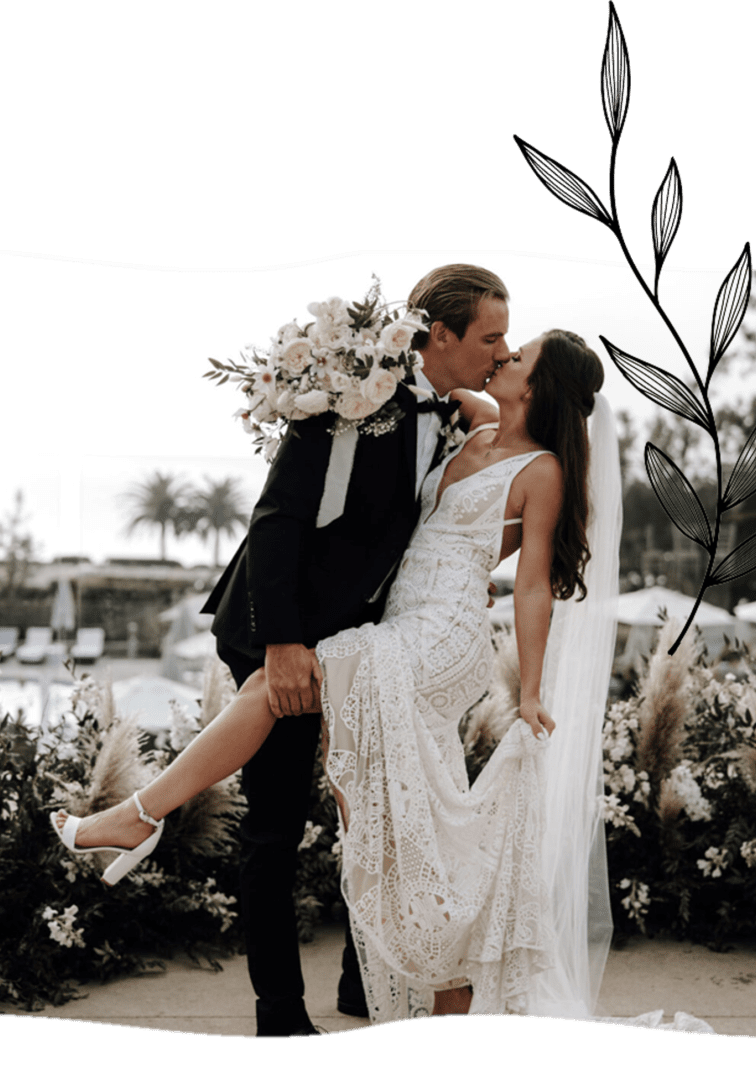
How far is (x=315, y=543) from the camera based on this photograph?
327 centimetres

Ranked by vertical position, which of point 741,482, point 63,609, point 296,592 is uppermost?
point 741,482

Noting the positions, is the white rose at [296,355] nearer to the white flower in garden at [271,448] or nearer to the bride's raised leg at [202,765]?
the white flower in garden at [271,448]

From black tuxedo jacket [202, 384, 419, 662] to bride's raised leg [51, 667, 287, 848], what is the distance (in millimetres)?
162

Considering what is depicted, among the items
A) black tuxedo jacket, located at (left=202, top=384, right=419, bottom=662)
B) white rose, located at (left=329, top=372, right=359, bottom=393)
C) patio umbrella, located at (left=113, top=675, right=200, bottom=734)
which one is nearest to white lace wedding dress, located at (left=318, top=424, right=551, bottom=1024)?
black tuxedo jacket, located at (left=202, top=384, right=419, bottom=662)

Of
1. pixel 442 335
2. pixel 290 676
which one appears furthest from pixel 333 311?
pixel 290 676

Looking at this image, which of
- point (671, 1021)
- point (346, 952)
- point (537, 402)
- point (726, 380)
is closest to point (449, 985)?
point (346, 952)

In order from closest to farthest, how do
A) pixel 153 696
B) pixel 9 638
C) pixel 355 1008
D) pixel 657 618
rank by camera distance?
pixel 355 1008 → pixel 9 638 → pixel 153 696 → pixel 657 618

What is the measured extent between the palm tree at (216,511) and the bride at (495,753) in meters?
1.27

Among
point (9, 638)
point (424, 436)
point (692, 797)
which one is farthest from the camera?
point (9, 638)

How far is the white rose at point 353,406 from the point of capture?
3.13 meters

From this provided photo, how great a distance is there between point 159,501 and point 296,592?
1.46 m

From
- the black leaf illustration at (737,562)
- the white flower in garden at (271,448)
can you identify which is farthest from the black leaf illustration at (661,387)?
the white flower in garden at (271,448)

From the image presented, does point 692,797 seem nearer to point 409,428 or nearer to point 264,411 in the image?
point 409,428

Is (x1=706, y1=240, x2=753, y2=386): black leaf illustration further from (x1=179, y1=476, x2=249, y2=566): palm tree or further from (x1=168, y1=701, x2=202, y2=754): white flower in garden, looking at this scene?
(x1=168, y1=701, x2=202, y2=754): white flower in garden
